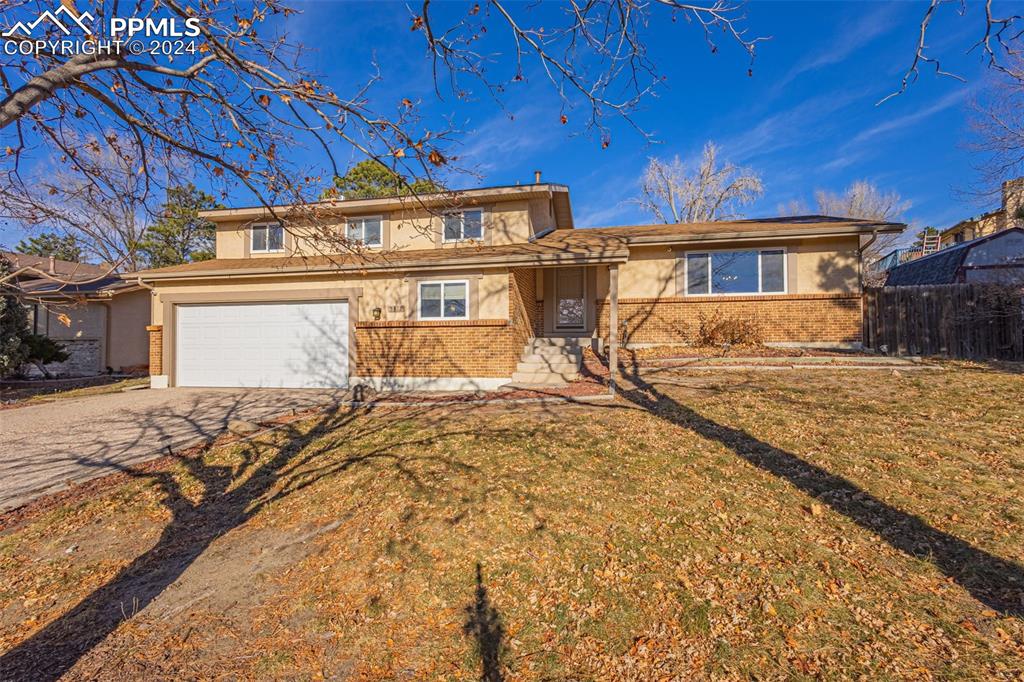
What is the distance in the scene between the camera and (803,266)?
11383 millimetres

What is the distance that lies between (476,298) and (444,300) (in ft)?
2.63

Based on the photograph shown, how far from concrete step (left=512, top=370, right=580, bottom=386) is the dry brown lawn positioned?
158 inches

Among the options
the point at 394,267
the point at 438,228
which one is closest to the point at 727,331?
the point at 438,228

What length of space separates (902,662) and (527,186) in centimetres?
1109

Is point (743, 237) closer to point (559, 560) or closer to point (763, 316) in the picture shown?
point (763, 316)

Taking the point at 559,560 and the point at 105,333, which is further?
the point at 105,333

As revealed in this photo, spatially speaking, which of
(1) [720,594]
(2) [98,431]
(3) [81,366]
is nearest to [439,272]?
(2) [98,431]

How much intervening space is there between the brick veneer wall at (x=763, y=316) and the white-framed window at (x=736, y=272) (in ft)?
0.84

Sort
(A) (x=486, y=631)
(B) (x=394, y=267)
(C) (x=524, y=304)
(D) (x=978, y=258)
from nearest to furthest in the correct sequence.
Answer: (A) (x=486, y=631) < (B) (x=394, y=267) < (C) (x=524, y=304) < (D) (x=978, y=258)

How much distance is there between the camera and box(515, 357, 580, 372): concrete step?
1042 centimetres

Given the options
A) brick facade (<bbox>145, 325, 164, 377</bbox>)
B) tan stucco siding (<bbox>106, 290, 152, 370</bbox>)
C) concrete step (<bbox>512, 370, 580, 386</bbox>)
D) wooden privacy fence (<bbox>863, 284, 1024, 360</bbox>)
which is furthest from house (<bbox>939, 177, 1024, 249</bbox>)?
tan stucco siding (<bbox>106, 290, 152, 370</bbox>)

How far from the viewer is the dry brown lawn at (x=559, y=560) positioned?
2598 mm

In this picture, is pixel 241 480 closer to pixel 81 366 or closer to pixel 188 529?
pixel 188 529

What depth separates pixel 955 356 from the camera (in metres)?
10.7
